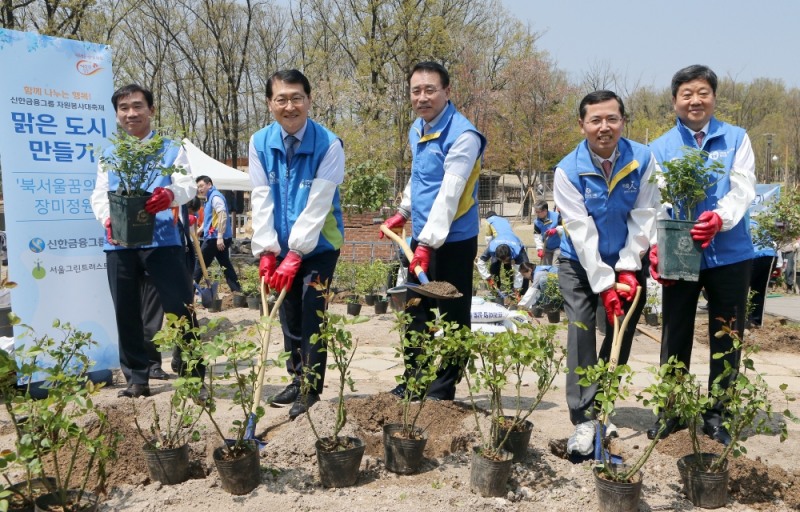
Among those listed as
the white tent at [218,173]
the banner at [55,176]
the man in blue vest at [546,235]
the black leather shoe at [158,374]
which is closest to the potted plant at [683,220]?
the banner at [55,176]

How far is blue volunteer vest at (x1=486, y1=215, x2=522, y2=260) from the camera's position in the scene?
836 centimetres

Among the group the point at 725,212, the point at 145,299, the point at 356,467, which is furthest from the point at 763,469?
the point at 145,299

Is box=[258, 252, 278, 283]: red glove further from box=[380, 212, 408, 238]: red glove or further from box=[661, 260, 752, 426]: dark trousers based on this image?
box=[661, 260, 752, 426]: dark trousers

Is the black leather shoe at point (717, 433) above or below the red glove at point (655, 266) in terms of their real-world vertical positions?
below

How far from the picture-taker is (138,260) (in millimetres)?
4242

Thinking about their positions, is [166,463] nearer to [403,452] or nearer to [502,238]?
[403,452]

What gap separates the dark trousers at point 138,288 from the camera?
13.8ft

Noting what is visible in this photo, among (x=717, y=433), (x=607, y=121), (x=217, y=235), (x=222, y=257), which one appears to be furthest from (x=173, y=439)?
(x=222, y=257)

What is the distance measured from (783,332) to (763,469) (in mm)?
4614

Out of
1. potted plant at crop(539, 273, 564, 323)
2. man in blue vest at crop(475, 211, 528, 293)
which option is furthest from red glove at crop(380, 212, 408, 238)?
man in blue vest at crop(475, 211, 528, 293)

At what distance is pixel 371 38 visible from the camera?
2362 cm

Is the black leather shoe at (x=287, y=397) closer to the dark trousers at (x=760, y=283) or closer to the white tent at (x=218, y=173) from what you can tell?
the dark trousers at (x=760, y=283)

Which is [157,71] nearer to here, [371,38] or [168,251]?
[371,38]

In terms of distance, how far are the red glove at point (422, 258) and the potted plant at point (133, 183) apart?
1.44 meters
